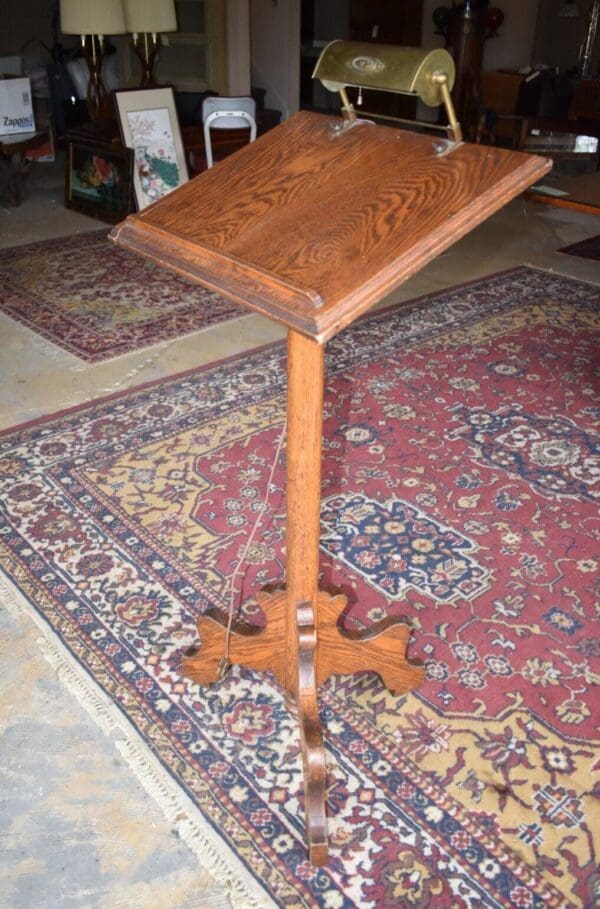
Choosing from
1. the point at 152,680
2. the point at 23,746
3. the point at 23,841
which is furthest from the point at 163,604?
the point at 23,841

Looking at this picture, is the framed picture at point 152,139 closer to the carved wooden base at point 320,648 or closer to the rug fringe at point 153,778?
the rug fringe at point 153,778

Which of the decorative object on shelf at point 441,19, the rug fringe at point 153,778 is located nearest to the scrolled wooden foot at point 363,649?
the rug fringe at point 153,778

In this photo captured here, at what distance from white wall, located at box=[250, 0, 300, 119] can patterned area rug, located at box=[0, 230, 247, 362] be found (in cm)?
384

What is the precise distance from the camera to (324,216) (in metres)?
1.46

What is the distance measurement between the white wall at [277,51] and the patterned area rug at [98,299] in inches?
151

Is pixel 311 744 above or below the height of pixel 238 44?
below

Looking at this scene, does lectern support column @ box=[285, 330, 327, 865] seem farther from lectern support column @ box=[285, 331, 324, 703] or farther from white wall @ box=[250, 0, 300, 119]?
white wall @ box=[250, 0, 300, 119]

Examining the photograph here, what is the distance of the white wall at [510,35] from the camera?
8.64 metres

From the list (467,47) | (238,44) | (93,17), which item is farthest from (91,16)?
(467,47)

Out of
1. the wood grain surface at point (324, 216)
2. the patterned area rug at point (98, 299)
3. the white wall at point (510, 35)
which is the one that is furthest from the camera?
the white wall at point (510, 35)

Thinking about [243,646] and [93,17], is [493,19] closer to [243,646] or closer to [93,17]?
[93,17]

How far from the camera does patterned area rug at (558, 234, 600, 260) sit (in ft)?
16.6

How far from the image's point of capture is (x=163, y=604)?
7.23ft

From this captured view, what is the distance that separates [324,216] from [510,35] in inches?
338
